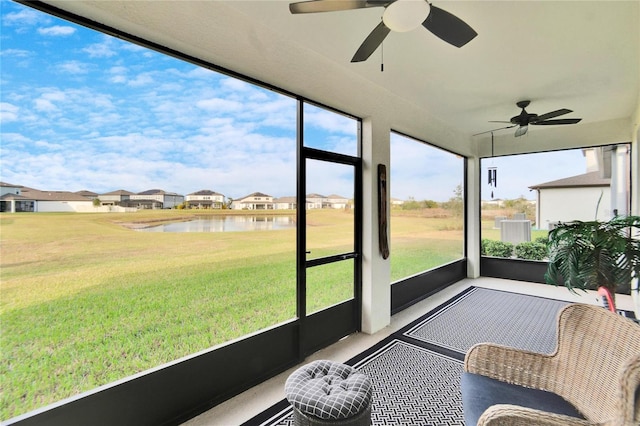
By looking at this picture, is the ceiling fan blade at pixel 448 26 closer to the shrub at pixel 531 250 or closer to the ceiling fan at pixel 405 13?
the ceiling fan at pixel 405 13

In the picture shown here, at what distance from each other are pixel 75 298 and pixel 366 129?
3.05 m

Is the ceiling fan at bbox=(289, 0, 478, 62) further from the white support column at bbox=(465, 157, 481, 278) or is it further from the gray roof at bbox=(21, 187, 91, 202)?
the white support column at bbox=(465, 157, 481, 278)

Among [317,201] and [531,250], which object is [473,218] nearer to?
[531,250]

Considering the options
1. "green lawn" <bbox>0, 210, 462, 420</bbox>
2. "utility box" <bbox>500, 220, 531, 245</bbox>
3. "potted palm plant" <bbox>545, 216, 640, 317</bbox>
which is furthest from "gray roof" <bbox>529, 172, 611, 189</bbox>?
"green lawn" <bbox>0, 210, 462, 420</bbox>

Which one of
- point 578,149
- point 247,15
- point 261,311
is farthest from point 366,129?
point 578,149

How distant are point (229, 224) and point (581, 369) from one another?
2.51m

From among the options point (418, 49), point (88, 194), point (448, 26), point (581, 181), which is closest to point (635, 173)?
point (581, 181)

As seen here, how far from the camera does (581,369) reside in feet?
5.09

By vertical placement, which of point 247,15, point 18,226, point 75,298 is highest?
point 247,15

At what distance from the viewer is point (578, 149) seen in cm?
547

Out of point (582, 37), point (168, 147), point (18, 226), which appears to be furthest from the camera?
point (582, 37)

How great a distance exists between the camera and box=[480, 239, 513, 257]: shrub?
6.28 m

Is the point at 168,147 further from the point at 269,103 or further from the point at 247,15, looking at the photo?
the point at 247,15

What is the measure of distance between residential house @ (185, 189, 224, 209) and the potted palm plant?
2776mm
